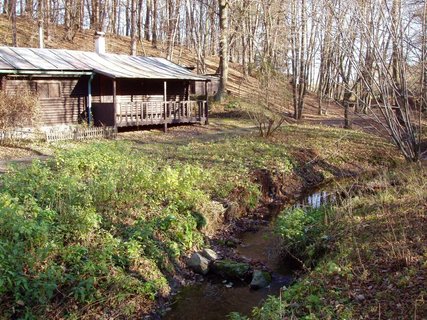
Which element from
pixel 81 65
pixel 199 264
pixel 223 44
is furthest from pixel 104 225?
pixel 223 44

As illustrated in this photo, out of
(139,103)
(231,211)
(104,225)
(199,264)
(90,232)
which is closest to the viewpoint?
(90,232)

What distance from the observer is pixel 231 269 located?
8.73 meters

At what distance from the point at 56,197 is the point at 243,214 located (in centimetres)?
544

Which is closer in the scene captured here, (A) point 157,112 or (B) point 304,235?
(B) point 304,235

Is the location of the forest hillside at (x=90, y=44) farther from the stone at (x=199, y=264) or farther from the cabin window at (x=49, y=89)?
the stone at (x=199, y=264)

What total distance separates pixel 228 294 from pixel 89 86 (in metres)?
15.9

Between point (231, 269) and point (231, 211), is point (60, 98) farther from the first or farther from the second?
point (231, 269)

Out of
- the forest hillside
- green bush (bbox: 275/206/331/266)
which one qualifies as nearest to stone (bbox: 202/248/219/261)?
green bush (bbox: 275/206/331/266)

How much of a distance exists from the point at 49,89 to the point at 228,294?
51.0 ft

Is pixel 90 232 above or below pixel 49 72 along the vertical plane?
below

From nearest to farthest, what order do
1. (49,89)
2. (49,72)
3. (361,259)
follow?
(361,259) → (49,72) → (49,89)

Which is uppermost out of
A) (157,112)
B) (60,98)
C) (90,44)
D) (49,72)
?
(90,44)

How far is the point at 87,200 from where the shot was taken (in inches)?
345

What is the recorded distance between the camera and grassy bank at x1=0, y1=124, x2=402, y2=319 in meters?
6.79
